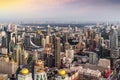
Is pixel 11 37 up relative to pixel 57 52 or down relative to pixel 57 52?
up

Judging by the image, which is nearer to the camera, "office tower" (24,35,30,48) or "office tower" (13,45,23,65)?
"office tower" (13,45,23,65)

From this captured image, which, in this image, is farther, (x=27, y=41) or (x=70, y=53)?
(x=27, y=41)

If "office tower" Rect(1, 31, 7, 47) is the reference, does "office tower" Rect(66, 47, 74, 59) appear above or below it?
below

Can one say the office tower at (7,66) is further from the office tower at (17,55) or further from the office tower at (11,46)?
the office tower at (11,46)

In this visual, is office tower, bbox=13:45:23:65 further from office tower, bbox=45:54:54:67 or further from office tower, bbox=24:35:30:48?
office tower, bbox=24:35:30:48

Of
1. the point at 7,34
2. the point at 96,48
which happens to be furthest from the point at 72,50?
the point at 7,34

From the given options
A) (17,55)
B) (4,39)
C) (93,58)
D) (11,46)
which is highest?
(4,39)

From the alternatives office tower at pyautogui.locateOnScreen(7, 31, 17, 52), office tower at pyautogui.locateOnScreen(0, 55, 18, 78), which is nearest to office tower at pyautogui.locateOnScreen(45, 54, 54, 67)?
office tower at pyautogui.locateOnScreen(0, 55, 18, 78)

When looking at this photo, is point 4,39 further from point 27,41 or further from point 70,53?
point 70,53

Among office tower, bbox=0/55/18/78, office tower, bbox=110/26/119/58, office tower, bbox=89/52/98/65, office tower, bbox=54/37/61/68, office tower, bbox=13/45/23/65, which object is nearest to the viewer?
office tower, bbox=0/55/18/78

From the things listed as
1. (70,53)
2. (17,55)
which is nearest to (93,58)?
(70,53)

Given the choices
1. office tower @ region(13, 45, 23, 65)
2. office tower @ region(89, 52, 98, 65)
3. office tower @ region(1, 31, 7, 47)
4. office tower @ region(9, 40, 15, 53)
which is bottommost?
office tower @ region(89, 52, 98, 65)

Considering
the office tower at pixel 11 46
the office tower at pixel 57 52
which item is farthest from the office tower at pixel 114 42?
the office tower at pixel 11 46
